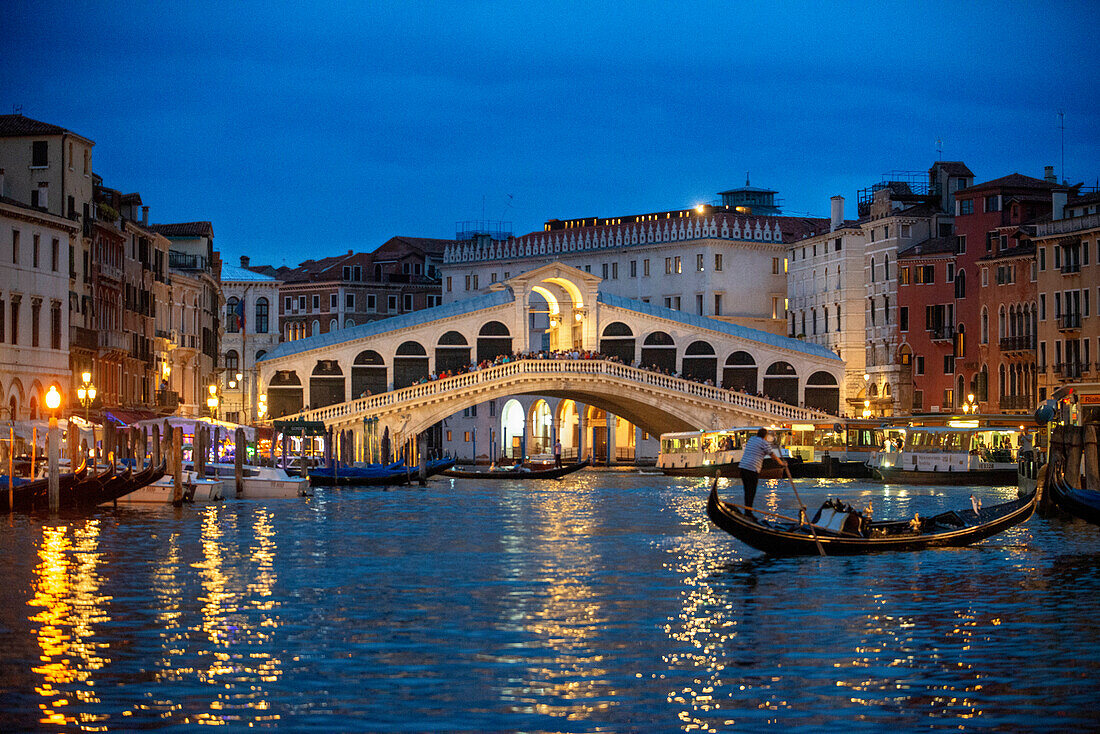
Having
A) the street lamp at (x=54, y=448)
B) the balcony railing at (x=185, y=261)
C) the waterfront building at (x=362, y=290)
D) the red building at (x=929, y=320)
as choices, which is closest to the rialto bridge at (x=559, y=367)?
the red building at (x=929, y=320)

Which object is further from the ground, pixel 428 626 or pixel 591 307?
pixel 591 307

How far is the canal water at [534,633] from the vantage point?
11.9 meters

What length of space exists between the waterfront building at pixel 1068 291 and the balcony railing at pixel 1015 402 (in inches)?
36.1

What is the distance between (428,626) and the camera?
15.7 meters

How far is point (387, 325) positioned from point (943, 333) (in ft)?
56.5

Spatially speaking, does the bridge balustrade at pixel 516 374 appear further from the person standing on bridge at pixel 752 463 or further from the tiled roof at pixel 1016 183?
the person standing on bridge at pixel 752 463

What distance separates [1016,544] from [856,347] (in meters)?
38.7

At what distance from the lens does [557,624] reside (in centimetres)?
1586

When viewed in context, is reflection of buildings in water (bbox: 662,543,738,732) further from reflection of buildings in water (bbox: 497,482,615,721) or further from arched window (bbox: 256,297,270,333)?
arched window (bbox: 256,297,270,333)

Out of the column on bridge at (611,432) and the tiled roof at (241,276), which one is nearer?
the column on bridge at (611,432)

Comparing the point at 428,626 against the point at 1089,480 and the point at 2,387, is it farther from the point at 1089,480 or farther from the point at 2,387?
the point at 2,387

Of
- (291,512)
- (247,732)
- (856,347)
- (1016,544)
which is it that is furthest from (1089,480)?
(856,347)

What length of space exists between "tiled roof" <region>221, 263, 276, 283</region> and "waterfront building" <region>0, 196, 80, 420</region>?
39581 millimetres

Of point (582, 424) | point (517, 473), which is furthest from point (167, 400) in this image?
point (582, 424)
